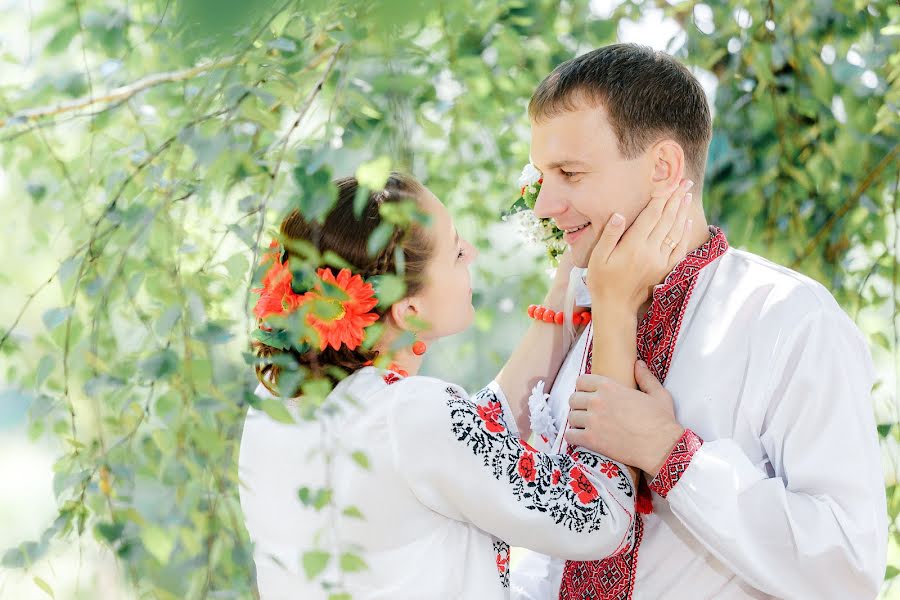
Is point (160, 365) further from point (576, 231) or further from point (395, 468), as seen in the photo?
point (576, 231)

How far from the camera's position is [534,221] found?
2.19 m

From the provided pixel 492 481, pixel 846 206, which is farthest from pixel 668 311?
pixel 846 206

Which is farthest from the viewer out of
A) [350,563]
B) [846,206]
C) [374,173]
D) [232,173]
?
[846,206]

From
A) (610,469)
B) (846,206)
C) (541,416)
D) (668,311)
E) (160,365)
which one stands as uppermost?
(160,365)

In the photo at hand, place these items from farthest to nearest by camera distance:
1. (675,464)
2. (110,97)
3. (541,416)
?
(541,416) → (110,97) → (675,464)

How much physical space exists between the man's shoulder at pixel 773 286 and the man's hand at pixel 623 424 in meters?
0.25

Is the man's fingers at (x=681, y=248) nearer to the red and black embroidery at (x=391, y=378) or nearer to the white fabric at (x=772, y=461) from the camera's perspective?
the white fabric at (x=772, y=461)

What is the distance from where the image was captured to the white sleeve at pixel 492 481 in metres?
1.52

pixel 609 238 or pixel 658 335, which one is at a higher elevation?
pixel 609 238

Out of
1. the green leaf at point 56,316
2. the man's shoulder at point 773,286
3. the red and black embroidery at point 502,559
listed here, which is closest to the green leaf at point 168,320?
the green leaf at point 56,316

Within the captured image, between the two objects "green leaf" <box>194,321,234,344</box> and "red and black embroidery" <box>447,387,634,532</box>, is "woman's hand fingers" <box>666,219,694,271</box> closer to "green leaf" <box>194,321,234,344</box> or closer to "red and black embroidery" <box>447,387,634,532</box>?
"red and black embroidery" <box>447,387,634,532</box>

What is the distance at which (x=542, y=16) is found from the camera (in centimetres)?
309

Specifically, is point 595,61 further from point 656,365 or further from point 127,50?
point 127,50

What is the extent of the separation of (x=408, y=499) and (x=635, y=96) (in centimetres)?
87
